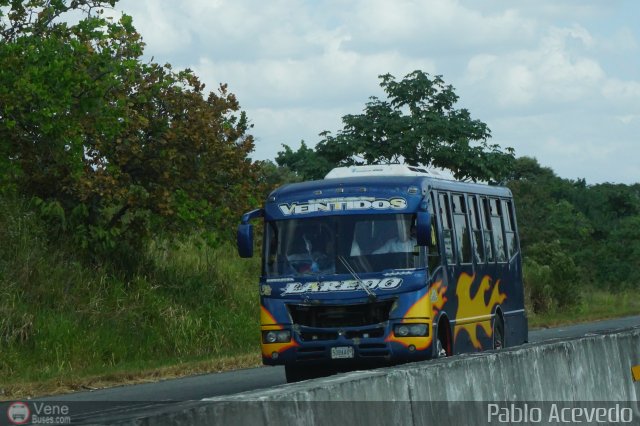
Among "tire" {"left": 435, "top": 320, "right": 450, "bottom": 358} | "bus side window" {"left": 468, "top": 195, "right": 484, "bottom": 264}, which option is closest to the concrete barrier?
"tire" {"left": 435, "top": 320, "right": 450, "bottom": 358}

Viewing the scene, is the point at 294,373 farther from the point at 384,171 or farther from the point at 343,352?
the point at 384,171

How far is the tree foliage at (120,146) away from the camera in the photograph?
23594 millimetres

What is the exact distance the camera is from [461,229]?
64.0ft

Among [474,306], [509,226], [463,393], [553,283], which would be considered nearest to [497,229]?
[509,226]

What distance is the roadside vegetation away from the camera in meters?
22.1

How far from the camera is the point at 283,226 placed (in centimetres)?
1761

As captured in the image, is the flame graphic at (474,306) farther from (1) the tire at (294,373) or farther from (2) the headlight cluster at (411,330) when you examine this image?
(1) the tire at (294,373)

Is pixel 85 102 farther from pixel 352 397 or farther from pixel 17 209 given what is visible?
pixel 352 397

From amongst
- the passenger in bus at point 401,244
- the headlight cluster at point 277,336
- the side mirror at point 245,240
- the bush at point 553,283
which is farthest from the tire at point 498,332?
the bush at point 553,283

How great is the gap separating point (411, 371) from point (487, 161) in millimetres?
34856

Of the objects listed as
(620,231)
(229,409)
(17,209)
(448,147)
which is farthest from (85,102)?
(620,231)

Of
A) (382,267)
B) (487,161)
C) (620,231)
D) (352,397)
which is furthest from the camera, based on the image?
(620,231)

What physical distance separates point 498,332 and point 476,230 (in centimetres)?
206

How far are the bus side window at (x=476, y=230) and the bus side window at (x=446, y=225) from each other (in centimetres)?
139
